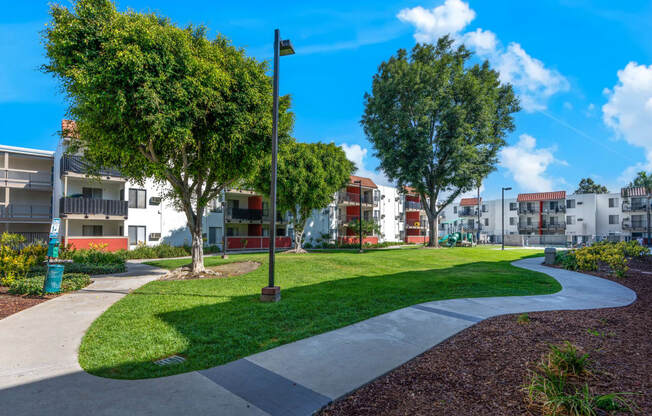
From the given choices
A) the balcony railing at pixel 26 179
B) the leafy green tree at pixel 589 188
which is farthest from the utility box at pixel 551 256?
the leafy green tree at pixel 589 188

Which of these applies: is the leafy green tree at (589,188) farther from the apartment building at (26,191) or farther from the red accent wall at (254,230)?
the apartment building at (26,191)

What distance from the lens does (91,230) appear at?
87.5 ft

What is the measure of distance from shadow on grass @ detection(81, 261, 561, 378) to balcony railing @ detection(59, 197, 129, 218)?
1771cm

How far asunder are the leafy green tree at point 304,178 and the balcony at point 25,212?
645 inches

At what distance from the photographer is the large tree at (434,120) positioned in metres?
30.0

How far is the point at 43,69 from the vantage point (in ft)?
39.1

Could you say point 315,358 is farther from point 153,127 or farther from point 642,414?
point 153,127

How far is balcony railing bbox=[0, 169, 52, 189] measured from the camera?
25.1 metres

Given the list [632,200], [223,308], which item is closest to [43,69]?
[223,308]

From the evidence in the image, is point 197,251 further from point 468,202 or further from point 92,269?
A: point 468,202

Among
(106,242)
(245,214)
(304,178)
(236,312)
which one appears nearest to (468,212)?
(245,214)

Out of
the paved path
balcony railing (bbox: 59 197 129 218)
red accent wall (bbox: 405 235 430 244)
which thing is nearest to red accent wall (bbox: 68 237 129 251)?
balcony railing (bbox: 59 197 129 218)

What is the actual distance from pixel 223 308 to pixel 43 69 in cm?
1102

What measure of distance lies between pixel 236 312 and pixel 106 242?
22181 mm
